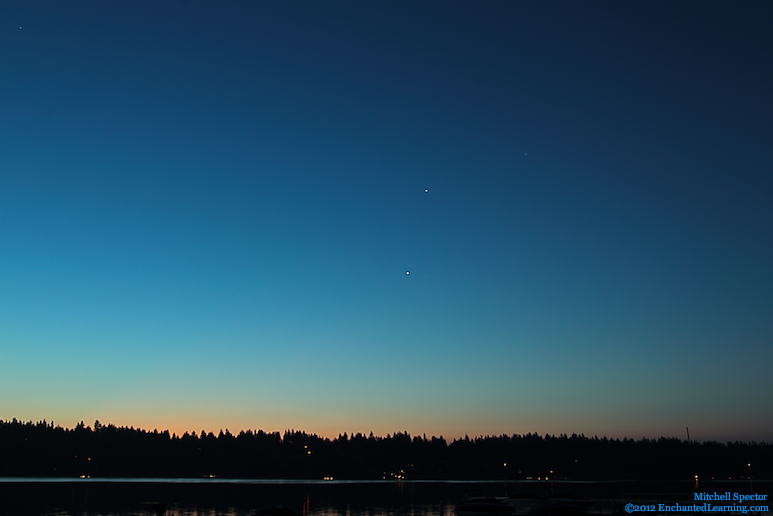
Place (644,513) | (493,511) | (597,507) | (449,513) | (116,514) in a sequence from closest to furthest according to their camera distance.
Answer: (644,513) → (493,511) → (116,514) → (449,513) → (597,507)

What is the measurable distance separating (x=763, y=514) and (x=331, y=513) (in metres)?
56.9

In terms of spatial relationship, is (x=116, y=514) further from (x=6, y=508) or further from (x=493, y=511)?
(x=493, y=511)

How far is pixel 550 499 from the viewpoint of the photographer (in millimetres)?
79562

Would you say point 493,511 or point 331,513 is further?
point 331,513

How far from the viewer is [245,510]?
97000 millimetres

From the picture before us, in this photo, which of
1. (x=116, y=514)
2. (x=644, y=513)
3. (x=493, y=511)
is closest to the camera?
(x=644, y=513)

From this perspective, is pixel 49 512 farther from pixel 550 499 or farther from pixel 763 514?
pixel 763 514

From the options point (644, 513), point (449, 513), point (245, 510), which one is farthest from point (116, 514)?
point (644, 513)

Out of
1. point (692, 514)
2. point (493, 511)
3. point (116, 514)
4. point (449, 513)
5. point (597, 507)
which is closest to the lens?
point (692, 514)

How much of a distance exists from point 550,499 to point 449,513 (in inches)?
786

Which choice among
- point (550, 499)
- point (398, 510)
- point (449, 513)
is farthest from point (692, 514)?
point (398, 510)

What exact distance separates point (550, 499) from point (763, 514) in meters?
23.8

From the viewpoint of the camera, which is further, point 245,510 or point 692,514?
point 245,510

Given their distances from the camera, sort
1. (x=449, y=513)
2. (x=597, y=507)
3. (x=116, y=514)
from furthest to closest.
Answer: (x=597, y=507) → (x=449, y=513) → (x=116, y=514)
